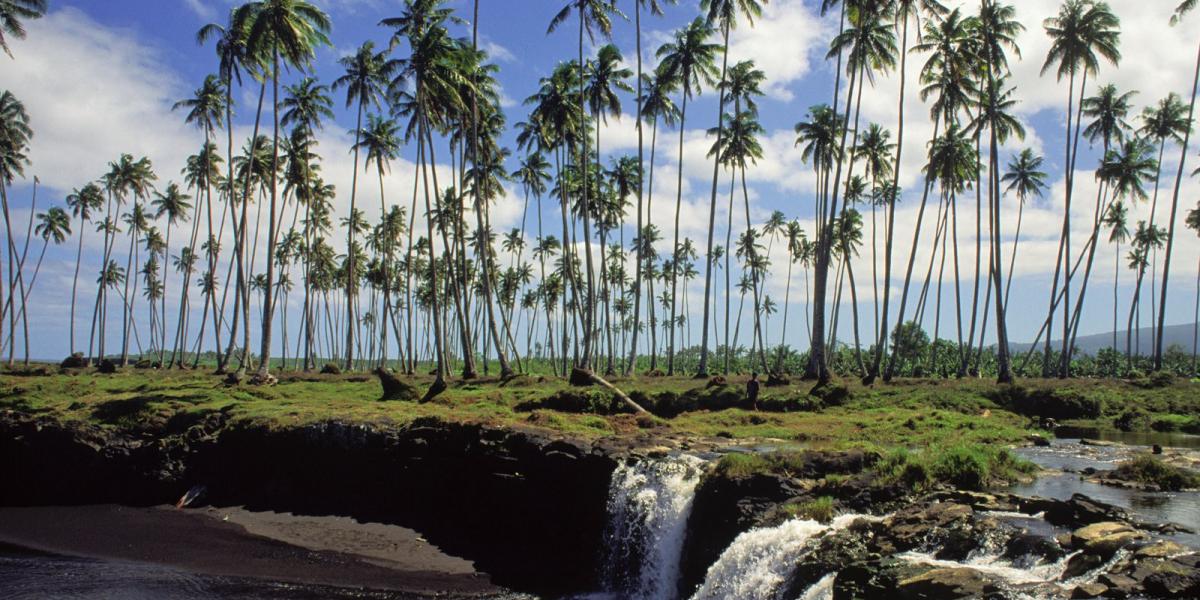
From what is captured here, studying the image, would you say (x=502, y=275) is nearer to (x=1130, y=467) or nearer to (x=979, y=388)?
(x=979, y=388)

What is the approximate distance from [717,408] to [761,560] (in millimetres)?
19682

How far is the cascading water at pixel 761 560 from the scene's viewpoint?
41.0ft

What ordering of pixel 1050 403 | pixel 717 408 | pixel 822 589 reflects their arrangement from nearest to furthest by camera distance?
pixel 822 589 → pixel 1050 403 → pixel 717 408

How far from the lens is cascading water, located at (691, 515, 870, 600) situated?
492 inches

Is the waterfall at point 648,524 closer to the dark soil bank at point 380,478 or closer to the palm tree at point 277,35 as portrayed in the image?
the dark soil bank at point 380,478

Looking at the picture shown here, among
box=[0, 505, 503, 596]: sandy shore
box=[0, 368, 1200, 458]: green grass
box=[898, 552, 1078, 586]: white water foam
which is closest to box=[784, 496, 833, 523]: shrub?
box=[898, 552, 1078, 586]: white water foam

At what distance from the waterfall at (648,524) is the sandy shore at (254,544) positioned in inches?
156

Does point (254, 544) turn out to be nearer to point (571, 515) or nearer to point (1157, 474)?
point (571, 515)

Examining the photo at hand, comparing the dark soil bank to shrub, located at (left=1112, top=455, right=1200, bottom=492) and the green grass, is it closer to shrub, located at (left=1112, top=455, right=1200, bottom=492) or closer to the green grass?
the green grass

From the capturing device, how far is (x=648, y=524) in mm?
16547

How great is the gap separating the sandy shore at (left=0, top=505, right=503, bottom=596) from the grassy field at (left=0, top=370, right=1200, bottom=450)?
372cm

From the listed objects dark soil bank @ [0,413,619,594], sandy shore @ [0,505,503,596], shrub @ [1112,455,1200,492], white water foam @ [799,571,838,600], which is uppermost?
shrub @ [1112,455,1200,492]

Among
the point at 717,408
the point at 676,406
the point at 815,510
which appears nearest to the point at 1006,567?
the point at 815,510

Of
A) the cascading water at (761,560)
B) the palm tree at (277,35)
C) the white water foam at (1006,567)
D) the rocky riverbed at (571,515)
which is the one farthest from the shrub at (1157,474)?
the palm tree at (277,35)
